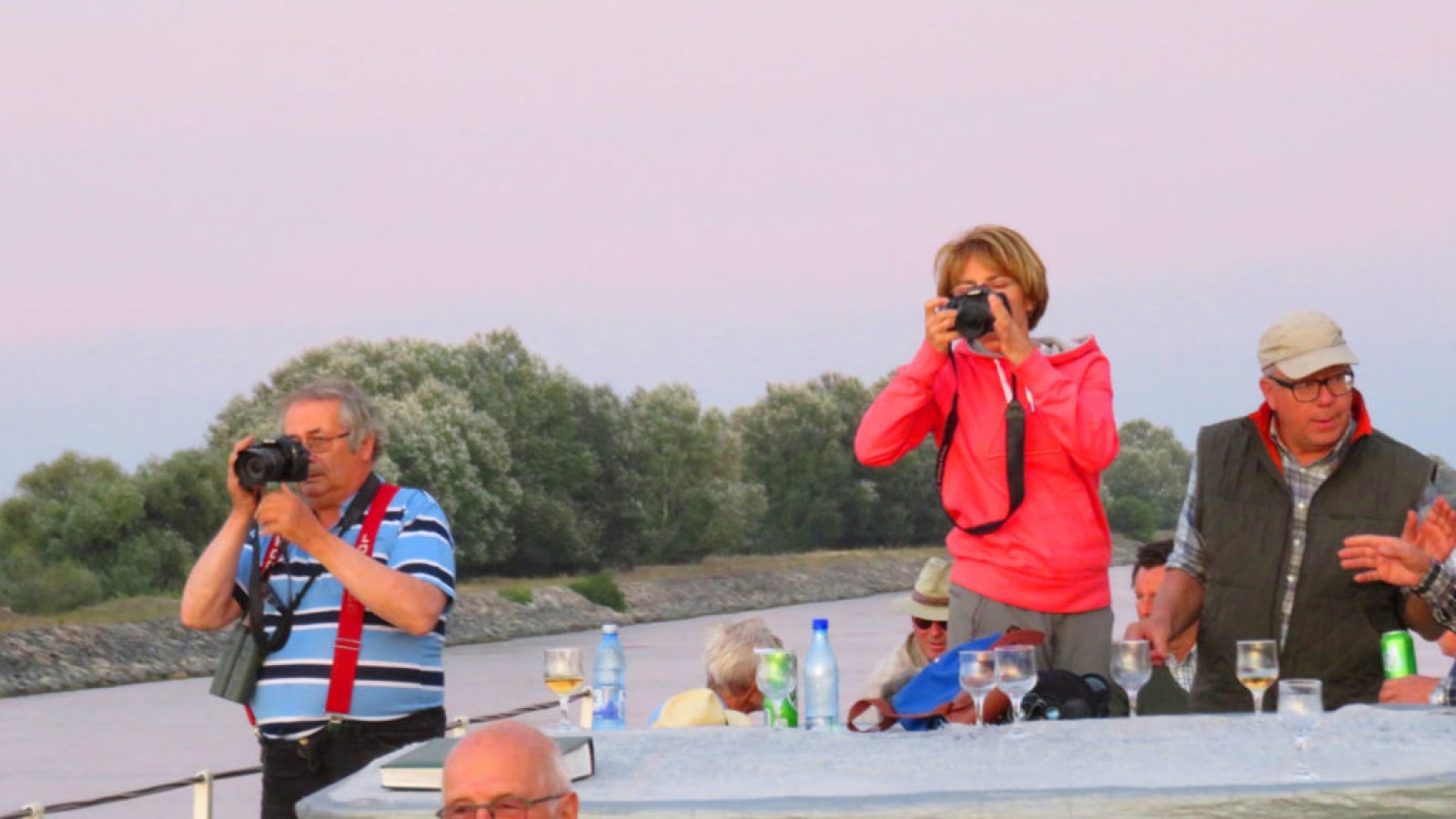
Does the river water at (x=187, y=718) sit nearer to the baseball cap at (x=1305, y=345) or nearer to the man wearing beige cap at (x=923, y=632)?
the man wearing beige cap at (x=923, y=632)

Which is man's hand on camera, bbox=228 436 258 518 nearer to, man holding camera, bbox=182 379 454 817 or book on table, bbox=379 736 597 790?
man holding camera, bbox=182 379 454 817

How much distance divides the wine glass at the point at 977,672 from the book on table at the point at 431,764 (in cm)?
70

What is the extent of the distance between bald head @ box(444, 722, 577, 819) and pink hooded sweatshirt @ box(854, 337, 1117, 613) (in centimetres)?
172

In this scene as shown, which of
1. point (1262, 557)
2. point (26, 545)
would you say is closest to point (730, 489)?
point (26, 545)

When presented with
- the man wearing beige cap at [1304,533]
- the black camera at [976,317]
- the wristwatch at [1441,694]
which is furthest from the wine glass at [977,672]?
the man wearing beige cap at [1304,533]

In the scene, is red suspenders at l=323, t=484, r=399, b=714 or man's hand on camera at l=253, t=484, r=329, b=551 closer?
man's hand on camera at l=253, t=484, r=329, b=551

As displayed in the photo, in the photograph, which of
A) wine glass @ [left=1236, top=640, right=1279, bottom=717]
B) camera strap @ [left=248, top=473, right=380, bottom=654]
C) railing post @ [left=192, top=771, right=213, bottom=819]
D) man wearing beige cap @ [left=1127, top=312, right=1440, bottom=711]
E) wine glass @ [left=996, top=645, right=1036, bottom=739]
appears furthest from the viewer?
railing post @ [left=192, top=771, right=213, bottom=819]

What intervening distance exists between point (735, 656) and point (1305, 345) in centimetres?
Result: 199

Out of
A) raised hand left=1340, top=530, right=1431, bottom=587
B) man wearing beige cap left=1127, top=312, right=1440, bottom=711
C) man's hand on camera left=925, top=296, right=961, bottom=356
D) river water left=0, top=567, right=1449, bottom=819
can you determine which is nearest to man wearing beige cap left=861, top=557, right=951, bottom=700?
man wearing beige cap left=1127, top=312, right=1440, bottom=711

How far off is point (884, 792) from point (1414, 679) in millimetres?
1552

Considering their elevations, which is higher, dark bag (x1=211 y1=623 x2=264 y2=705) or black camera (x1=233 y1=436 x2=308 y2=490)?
black camera (x1=233 y1=436 x2=308 y2=490)

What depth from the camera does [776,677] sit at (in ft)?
Result: 14.0

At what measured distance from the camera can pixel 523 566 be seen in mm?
52469

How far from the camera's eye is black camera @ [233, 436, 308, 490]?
4098mm
